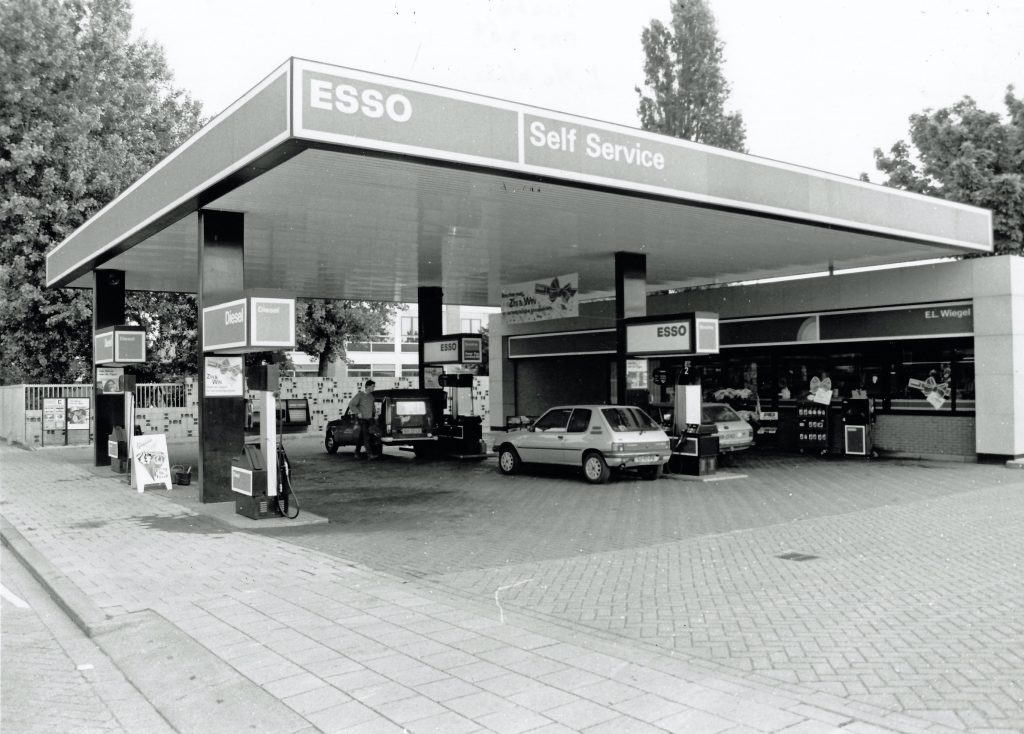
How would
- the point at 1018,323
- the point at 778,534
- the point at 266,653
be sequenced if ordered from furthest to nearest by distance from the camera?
1. the point at 1018,323
2. the point at 778,534
3. the point at 266,653

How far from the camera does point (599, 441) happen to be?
15.4m

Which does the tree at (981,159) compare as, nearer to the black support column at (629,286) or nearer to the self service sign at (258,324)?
the black support column at (629,286)

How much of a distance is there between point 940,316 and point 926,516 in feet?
28.5

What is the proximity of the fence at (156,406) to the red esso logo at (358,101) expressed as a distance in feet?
46.3

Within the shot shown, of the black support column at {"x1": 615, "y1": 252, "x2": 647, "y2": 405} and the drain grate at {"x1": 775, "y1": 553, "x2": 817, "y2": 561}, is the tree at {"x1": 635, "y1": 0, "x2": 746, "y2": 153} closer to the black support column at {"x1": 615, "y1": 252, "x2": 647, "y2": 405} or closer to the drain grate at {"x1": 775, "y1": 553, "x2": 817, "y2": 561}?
the black support column at {"x1": 615, "y1": 252, "x2": 647, "y2": 405}

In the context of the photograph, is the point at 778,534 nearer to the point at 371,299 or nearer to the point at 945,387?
the point at 945,387

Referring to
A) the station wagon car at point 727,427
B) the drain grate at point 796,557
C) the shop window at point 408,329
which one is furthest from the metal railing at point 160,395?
the shop window at point 408,329

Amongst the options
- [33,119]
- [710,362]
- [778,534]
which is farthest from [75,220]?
[778,534]

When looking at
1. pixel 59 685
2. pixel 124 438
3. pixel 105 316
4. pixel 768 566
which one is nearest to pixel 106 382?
pixel 105 316

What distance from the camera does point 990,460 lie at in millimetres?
17984

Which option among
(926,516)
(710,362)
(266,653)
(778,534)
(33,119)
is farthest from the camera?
(33,119)

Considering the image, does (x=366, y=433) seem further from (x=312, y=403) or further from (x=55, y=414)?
(x=312, y=403)

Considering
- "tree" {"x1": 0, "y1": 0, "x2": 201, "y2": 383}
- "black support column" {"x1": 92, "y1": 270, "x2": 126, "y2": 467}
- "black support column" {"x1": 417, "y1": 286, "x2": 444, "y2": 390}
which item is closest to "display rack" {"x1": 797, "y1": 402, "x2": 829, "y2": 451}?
"black support column" {"x1": 417, "y1": 286, "x2": 444, "y2": 390}

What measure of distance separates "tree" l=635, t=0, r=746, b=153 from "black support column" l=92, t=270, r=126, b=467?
92.5 feet
